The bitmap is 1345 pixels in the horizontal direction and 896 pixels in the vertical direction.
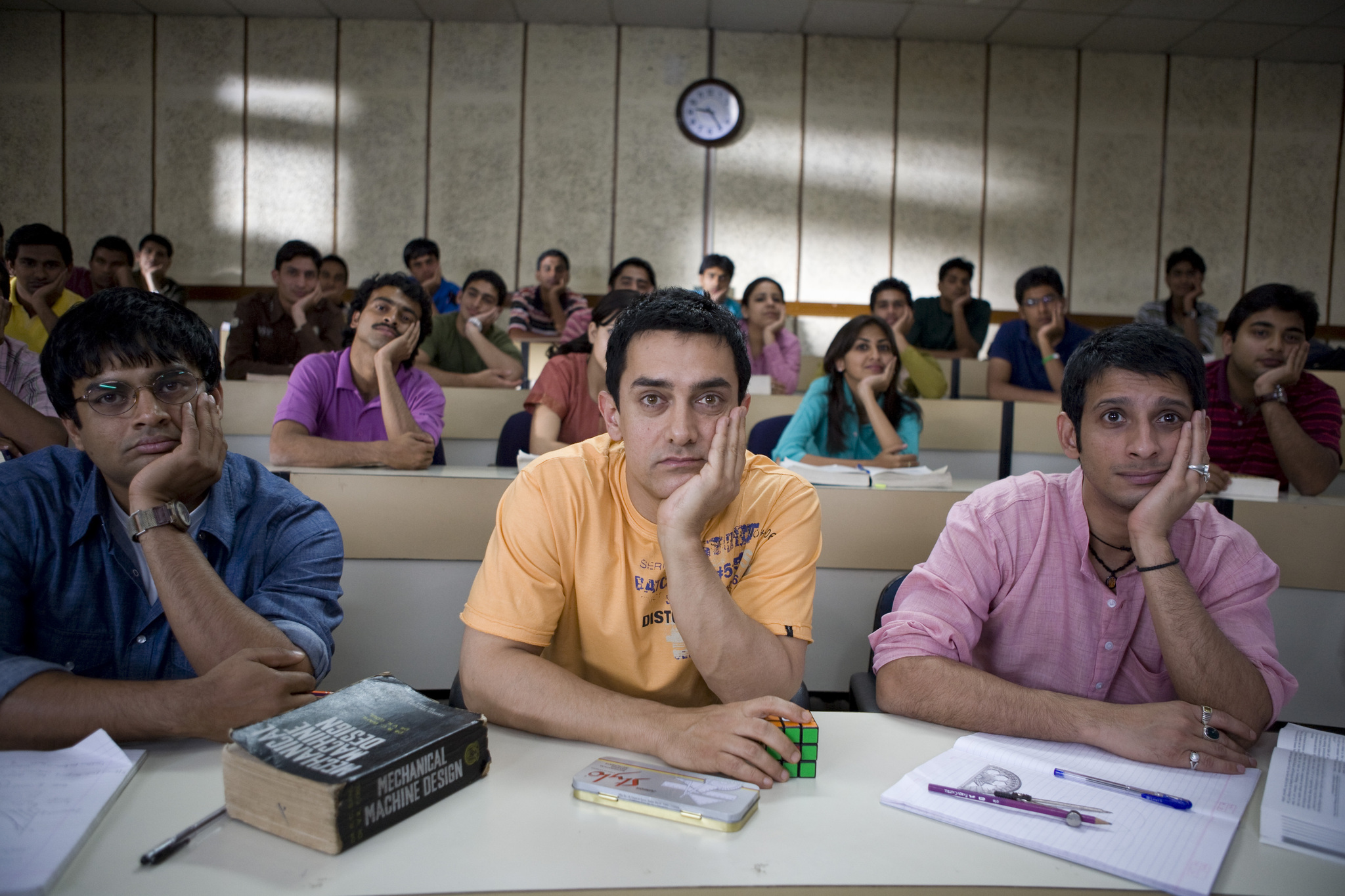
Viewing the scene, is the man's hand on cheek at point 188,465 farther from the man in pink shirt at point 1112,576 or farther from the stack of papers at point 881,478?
the stack of papers at point 881,478

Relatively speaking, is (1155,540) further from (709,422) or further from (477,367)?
(477,367)

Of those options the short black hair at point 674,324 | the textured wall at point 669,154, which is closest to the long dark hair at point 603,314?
the short black hair at point 674,324

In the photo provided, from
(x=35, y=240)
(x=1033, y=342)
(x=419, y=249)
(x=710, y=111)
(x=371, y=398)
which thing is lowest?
(x=371, y=398)

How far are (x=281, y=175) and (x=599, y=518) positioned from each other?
6526mm

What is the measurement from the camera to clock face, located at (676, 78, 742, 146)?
650 centimetres

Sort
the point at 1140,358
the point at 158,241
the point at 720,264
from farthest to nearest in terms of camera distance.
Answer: the point at 158,241 < the point at 720,264 < the point at 1140,358

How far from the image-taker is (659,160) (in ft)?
21.6

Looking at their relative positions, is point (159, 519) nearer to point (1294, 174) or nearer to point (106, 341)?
point (106, 341)

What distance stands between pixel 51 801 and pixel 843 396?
9.18 feet

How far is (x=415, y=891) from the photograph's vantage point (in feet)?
2.16

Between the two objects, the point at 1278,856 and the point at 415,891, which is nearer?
the point at 415,891

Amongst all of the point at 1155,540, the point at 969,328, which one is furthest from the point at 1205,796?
the point at 969,328

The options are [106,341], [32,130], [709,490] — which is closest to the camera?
[709,490]

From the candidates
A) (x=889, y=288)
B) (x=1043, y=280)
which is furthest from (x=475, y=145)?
(x=1043, y=280)
